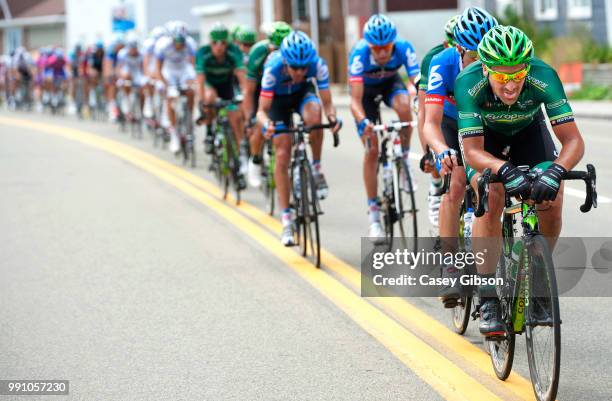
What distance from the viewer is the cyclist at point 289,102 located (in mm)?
10141

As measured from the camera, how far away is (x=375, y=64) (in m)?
10.4

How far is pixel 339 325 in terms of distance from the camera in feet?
25.5

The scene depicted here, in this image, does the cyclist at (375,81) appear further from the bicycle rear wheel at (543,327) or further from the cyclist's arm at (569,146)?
the bicycle rear wheel at (543,327)

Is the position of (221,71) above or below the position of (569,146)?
above

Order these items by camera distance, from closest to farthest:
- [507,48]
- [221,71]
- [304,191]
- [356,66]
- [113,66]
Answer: [507,48] < [304,191] < [356,66] < [221,71] < [113,66]

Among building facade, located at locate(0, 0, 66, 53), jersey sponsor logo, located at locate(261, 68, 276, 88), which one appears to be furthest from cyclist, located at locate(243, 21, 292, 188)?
building facade, located at locate(0, 0, 66, 53)

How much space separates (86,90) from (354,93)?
76.6 feet

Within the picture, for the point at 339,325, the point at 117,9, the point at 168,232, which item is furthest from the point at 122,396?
the point at 117,9

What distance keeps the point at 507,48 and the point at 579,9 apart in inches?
1072

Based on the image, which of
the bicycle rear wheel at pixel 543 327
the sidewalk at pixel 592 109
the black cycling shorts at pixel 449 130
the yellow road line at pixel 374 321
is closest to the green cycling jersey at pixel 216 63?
the yellow road line at pixel 374 321

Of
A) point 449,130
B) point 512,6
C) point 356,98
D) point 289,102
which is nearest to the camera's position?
point 449,130

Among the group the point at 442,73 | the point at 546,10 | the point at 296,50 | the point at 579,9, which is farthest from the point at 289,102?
the point at 546,10

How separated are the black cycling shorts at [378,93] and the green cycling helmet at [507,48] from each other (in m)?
4.78

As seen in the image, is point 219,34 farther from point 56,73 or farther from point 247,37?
point 56,73
